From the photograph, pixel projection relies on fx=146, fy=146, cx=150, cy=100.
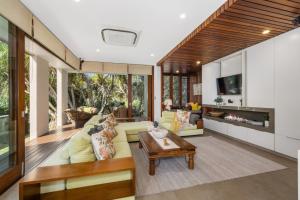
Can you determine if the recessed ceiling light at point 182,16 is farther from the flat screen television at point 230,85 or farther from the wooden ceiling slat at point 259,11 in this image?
the flat screen television at point 230,85

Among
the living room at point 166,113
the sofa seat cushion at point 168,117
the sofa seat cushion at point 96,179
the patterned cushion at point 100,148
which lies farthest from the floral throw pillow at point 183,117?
the sofa seat cushion at point 96,179

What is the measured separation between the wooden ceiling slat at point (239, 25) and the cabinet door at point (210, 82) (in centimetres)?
116

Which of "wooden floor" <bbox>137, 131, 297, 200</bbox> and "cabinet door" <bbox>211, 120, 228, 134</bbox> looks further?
"cabinet door" <bbox>211, 120, 228, 134</bbox>

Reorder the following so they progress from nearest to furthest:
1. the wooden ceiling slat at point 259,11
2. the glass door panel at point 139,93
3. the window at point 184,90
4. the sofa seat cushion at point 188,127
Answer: the wooden ceiling slat at point 259,11
the sofa seat cushion at point 188,127
the glass door panel at point 139,93
the window at point 184,90

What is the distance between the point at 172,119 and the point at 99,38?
314 centimetres

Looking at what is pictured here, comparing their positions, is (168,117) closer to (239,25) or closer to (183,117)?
(183,117)

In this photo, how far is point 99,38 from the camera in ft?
12.2

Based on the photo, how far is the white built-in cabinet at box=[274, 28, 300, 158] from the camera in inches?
117

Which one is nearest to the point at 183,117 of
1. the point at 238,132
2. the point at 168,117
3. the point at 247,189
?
the point at 168,117

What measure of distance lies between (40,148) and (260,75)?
5784 mm

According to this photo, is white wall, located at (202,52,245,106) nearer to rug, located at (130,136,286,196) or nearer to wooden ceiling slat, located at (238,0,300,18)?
wooden ceiling slat, located at (238,0,300,18)

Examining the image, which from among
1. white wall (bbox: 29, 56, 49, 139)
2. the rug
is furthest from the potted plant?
white wall (bbox: 29, 56, 49, 139)

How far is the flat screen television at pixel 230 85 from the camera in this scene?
4508 mm

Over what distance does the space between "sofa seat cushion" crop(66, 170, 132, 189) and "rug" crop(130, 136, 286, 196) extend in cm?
43
